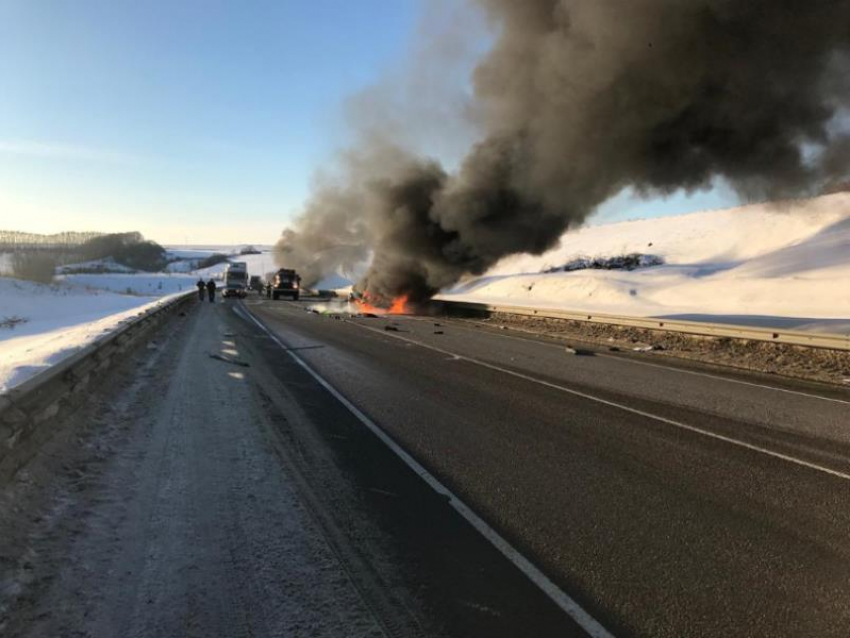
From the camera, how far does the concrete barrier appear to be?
12.7ft

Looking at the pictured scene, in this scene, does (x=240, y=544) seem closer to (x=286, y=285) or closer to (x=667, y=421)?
(x=667, y=421)

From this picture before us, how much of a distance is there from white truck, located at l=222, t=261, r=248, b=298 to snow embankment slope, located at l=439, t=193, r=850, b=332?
16525 millimetres

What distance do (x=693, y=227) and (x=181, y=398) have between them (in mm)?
62872

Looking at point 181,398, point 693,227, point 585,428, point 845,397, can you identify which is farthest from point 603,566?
point 693,227

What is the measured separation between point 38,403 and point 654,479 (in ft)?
15.1

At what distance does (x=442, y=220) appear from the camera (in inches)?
884

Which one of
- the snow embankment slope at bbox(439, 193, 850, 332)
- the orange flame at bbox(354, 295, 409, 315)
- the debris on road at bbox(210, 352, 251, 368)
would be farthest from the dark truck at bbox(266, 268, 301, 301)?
the debris on road at bbox(210, 352, 251, 368)

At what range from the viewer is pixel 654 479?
15.5ft

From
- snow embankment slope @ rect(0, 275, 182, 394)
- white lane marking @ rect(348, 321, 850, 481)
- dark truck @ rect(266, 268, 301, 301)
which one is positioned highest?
dark truck @ rect(266, 268, 301, 301)

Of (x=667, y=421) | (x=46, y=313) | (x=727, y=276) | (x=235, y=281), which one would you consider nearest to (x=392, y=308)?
(x=46, y=313)

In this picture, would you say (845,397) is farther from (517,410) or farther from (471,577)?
(471,577)

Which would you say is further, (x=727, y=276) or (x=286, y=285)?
(x=286, y=285)

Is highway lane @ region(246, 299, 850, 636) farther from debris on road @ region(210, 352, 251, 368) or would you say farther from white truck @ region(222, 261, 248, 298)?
white truck @ region(222, 261, 248, 298)

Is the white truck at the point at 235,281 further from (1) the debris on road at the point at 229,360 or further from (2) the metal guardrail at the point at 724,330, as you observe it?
(1) the debris on road at the point at 229,360
